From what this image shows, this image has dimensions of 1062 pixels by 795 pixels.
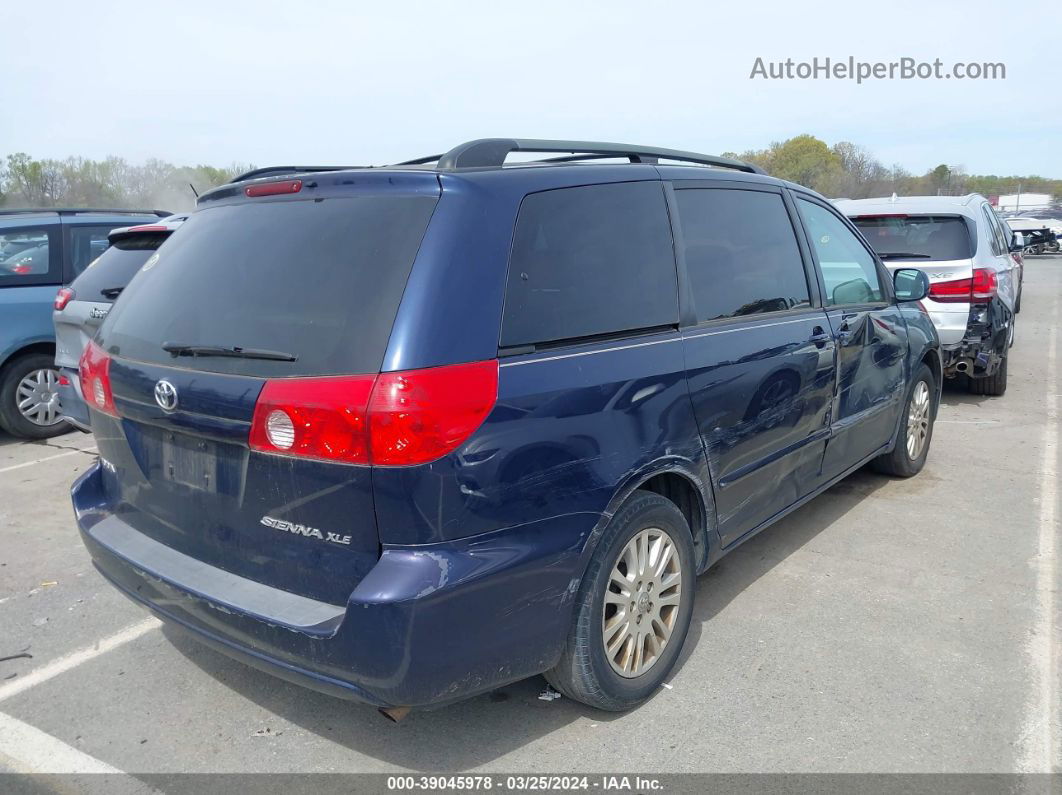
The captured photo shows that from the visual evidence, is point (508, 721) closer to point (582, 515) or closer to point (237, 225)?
point (582, 515)

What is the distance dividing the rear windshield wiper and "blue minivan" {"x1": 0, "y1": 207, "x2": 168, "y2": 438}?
4756 millimetres

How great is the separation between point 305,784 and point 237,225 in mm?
1826

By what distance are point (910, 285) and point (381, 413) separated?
3.88m

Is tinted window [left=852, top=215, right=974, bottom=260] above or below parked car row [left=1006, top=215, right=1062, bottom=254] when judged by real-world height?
below

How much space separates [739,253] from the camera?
148 inches

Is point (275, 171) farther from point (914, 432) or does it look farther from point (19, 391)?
point (19, 391)

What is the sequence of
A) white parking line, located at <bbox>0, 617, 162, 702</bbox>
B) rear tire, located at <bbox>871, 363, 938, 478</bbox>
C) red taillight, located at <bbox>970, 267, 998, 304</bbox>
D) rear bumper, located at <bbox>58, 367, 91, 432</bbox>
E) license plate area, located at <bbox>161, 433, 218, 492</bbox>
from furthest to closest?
red taillight, located at <bbox>970, 267, 998, 304</bbox>, rear bumper, located at <bbox>58, 367, 91, 432</bbox>, rear tire, located at <bbox>871, 363, 938, 478</bbox>, white parking line, located at <bbox>0, 617, 162, 702</bbox>, license plate area, located at <bbox>161, 433, 218, 492</bbox>

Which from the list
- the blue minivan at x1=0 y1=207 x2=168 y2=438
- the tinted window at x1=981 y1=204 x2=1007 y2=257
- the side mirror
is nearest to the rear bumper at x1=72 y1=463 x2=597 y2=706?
the side mirror

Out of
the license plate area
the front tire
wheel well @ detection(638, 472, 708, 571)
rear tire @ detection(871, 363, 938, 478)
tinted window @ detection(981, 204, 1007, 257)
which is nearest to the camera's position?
the license plate area

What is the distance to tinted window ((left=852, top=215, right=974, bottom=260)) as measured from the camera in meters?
7.57

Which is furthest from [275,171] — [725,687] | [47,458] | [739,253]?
[47,458]

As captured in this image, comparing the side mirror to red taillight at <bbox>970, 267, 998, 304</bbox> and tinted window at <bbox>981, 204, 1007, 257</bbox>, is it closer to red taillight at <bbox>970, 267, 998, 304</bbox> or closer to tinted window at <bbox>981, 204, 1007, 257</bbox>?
red taillight at <bbox>970, 267, 998, 304</bbox>

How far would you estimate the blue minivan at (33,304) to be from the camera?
702cm

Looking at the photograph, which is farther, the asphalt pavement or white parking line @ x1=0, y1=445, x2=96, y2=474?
white parking line @ x1=0, y1=445, x2=96, y2=474
